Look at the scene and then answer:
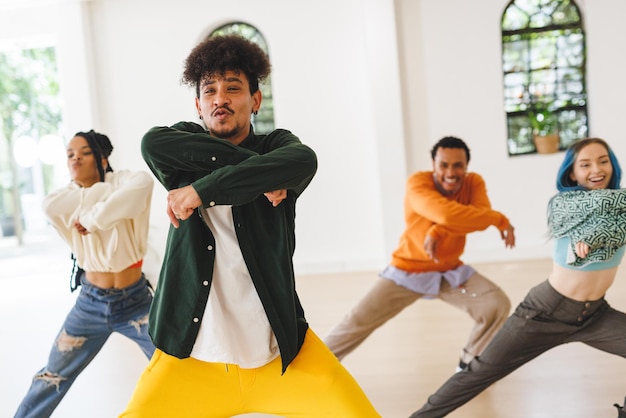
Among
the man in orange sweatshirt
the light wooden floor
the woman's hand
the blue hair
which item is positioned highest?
the blue hair

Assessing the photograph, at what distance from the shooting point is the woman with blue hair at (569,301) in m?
2.55

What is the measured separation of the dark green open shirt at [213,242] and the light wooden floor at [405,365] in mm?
1529

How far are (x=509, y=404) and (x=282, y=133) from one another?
193 cm

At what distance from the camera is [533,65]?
7.39 metres

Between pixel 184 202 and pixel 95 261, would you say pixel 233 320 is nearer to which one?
pixel 184 202

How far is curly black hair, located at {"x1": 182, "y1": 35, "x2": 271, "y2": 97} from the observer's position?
1848 mm

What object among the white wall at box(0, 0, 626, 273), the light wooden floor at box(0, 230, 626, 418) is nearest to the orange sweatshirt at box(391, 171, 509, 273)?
the light wooden floor at box(0, 230, 626, 418)

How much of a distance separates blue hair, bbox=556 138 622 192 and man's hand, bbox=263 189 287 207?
1357mm

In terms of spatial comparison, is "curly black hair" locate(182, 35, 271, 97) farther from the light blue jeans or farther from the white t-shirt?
the light blue jeans

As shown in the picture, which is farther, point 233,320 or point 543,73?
point 543,73

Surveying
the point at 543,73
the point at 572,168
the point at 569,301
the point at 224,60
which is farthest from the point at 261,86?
the point at 224,60

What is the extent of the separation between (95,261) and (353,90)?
486 centimetres

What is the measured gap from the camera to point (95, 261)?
2.88 metres

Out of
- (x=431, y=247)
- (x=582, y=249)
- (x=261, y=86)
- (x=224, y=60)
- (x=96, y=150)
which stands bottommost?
(x=431, y=247)
